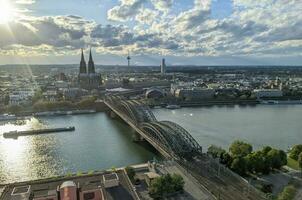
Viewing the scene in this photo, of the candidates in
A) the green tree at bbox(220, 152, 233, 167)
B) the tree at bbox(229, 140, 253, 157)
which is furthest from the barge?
the green tree at bbox(220, 152, 233, 167)

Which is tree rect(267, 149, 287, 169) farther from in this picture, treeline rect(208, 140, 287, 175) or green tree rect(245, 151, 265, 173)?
green tree rect(245, 151, 265, 173)

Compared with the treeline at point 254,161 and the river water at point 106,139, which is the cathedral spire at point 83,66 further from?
the treeline at point 254,161

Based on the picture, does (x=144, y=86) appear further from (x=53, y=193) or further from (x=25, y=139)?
(x=53, y=193)

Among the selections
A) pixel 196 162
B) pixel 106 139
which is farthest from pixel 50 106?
pixel 196 162

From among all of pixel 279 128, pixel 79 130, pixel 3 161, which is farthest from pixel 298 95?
pixel 3 161

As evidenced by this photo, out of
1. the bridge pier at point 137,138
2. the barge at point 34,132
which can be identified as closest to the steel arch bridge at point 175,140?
the bridge pier at point 137,138

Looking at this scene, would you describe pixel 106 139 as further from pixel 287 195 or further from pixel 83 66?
pixel 83 66
